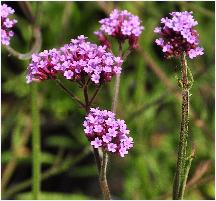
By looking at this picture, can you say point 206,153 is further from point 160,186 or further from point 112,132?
point 112,132

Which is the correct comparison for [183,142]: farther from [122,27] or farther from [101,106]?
[101,106]

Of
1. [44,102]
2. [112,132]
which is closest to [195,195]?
[44,102]

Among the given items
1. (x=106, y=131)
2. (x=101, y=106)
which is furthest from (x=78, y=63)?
(x=101, y=106)

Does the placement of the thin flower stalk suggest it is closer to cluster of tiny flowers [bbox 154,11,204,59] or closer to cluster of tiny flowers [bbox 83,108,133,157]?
cluster of tiny flowers [bbox 154,11,204,59]

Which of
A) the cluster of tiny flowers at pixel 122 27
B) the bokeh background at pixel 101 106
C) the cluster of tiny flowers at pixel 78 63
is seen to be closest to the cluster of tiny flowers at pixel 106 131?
the cluster of tiny flowers at pixel 78 63

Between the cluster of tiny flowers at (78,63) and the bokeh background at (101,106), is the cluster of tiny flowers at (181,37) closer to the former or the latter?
the cluster of tiny flowers at (78,63)

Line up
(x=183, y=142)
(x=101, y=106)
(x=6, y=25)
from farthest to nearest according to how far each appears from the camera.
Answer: (x=101, y=106) < (x=6, y=25) < (x=183, y=142)
